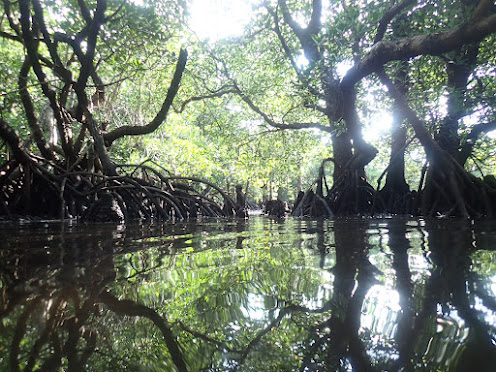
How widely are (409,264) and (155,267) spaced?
36.1 inches

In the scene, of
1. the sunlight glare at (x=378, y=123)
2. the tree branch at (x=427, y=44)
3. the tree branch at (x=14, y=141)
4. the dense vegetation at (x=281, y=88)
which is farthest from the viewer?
the sunlight glare at (x=378, y=123)

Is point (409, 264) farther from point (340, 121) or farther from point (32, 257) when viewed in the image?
point (340, 121)

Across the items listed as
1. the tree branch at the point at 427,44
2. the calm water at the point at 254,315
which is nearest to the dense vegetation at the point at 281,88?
the tree branch at the point at 427,44

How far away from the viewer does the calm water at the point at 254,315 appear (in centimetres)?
52

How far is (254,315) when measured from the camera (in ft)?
2.31

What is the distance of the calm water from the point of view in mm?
519

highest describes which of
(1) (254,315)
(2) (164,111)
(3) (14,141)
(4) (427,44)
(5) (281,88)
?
(5) (281,88)

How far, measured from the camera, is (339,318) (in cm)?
67

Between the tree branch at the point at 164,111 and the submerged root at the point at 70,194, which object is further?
the submerged root at the point at 70,194

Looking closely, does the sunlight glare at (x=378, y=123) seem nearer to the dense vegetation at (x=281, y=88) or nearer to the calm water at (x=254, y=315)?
the dense vegetation at (x=281, y=88)

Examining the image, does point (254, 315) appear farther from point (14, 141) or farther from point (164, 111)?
point (14, 141)

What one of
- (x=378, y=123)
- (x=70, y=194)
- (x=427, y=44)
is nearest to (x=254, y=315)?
(x=427, y=44)

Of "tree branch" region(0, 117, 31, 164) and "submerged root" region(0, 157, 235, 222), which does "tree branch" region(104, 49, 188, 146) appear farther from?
"tree branch" region(0, 117, 31, 164)

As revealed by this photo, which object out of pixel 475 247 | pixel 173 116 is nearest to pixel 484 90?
pixel 475 247
